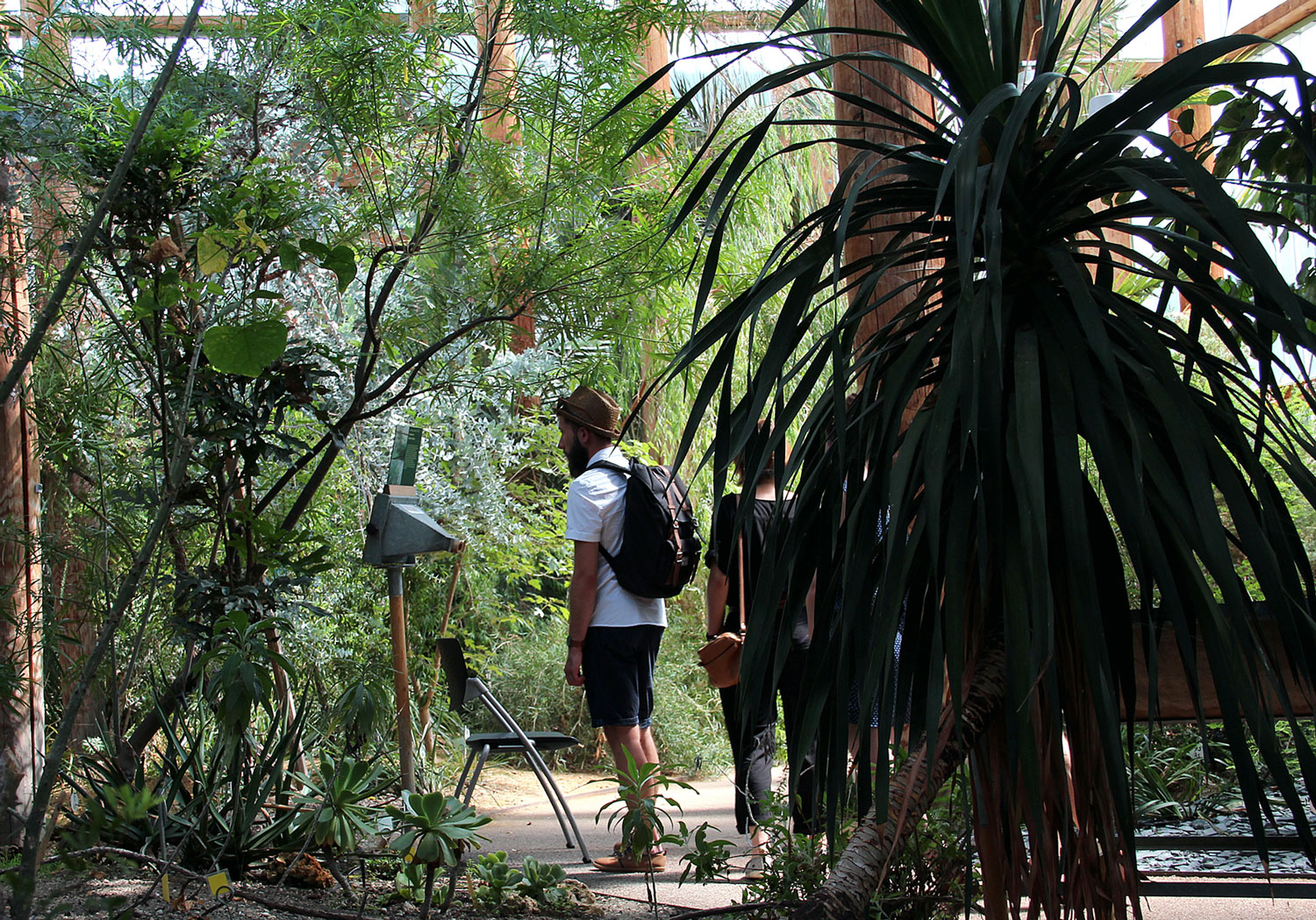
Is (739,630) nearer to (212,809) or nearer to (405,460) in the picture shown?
(405,460)

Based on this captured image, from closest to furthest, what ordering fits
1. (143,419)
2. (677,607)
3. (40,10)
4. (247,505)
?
(247,505) → (40,10) → (143,419) → (677,607)

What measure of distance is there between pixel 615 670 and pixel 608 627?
0.14m

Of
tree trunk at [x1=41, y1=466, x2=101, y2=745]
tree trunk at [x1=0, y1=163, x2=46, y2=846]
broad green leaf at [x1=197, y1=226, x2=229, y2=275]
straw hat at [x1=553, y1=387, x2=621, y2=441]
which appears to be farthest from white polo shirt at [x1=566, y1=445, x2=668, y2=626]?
tree trunk at [x1=0, y1=163, x2=46, y2=846]

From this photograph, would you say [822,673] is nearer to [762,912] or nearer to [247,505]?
[762,912]

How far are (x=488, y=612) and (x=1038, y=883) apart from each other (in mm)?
4742

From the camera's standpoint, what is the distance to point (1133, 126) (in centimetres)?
151

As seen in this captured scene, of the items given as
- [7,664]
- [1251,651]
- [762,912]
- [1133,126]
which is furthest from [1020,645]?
[7,664]

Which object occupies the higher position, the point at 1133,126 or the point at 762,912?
the point at 1133,126

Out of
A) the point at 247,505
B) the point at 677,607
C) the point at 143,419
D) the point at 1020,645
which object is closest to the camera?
the point at 1020,645

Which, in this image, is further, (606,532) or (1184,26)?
(1184,26)

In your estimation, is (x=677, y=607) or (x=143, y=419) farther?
(x=677, y=607)

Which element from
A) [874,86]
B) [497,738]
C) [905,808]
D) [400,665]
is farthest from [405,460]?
[905,808]

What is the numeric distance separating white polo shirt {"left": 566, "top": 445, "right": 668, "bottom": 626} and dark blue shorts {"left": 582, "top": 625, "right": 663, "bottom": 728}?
1.6 inches

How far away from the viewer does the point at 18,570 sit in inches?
134
